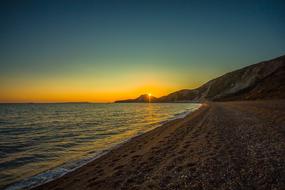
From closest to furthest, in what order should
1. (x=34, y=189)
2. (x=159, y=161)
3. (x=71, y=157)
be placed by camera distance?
1. (x=34, y=189)
2. (x=159, y=161)
3. (x=71, y=157)

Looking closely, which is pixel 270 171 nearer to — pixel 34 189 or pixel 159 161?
pixel 159 161

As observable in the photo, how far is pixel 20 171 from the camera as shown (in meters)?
10.7

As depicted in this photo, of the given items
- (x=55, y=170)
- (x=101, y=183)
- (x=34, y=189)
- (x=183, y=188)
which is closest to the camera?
(x=183, y=188)

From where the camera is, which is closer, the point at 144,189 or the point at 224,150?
the point at 144,189

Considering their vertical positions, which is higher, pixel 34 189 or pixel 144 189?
pixel 144 189

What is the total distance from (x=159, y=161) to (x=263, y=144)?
599 cm

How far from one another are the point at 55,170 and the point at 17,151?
6827 millimetres

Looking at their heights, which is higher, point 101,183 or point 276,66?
point 276,66

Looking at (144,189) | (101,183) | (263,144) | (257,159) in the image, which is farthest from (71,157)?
(263,144)

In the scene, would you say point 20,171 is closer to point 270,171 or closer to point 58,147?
point 58,147

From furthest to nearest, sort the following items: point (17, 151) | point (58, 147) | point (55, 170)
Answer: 1. point (58, 147)
2. point (17, 151)
3. point (55, 170)

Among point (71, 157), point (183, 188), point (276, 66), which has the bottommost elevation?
point (71, 157)

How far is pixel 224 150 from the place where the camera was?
10188 millimetres

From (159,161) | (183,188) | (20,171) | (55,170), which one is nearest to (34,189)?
(55,170)
